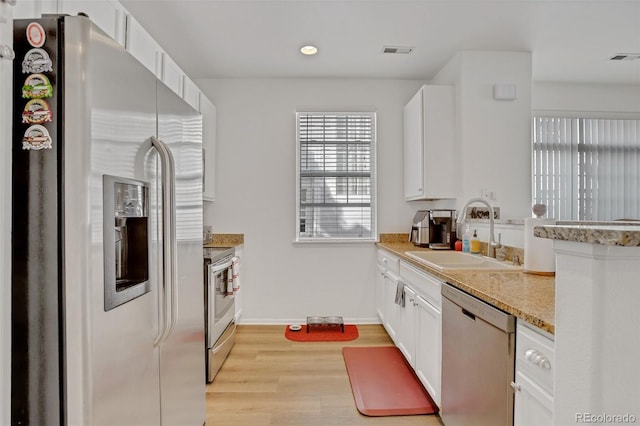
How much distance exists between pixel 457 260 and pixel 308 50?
220 cm

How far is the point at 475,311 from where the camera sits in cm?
149

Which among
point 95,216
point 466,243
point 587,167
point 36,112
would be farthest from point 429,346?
point 587,167

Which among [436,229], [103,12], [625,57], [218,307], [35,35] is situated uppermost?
[625,57]

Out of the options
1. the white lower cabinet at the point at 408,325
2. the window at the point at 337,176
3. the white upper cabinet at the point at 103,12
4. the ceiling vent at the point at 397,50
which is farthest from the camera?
the window at the point at 337,176

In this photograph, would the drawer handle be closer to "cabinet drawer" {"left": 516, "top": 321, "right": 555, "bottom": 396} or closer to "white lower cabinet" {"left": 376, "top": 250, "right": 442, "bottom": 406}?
"cabinet drawer" {"left": 516, "top": 321, "right": 555, "bottom": 396}

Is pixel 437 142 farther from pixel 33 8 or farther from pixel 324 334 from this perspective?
pixel 33 8

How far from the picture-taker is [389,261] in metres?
3.25

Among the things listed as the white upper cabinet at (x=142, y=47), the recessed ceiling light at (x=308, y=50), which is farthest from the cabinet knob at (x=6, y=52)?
the recessed ceiling light at (x=308, y=50)

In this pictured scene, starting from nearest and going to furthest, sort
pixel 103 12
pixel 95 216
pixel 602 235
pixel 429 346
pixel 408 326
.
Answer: pixel 602 235 < pixel 95 216 < pixel 103 12 < pixel 429 346 < pixel 408 326

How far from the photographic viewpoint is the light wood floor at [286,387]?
2.09 meters

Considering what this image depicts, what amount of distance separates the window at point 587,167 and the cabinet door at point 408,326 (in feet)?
Result: 7.35

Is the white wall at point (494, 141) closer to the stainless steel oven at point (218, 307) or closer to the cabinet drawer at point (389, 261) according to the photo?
the cabinet drawer at point (389, 261)

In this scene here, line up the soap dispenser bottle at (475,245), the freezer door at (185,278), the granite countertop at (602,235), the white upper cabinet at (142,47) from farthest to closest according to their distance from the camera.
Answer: the soap dispenser bottle at (475,245), the white upper cabinet at (142,47), the freezer door at (185,278), the granite countertop at (602,235)

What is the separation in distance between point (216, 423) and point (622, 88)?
201 inches
